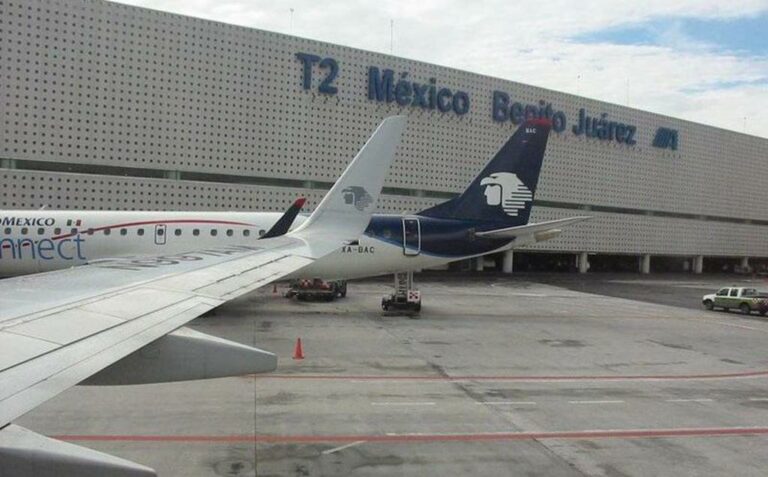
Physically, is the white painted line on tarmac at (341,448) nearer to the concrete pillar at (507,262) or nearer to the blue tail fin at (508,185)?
the blue tail fin at (508,185)

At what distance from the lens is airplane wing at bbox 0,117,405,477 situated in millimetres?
3055

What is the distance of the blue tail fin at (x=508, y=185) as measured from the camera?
87.2 ft

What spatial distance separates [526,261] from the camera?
70000 millimetres

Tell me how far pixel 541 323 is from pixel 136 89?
1355 inches

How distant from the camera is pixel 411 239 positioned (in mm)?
25969

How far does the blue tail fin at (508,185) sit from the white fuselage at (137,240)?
2.55 m

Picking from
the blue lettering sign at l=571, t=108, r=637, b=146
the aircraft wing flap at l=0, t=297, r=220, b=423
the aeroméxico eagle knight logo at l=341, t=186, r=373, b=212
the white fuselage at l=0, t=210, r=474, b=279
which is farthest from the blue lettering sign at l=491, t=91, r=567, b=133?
the aircraft wing flap at l=0, t=297, r=220, b=423

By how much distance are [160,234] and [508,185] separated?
1533 centimetres

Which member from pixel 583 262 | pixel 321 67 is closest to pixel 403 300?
pixel 321 67

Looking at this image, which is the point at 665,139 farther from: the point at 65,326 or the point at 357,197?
the point at 65,326

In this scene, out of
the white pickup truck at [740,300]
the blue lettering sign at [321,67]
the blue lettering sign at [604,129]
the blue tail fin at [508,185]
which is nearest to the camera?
the blue tail fin at [508,185]

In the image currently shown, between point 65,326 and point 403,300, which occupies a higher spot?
point 65,326

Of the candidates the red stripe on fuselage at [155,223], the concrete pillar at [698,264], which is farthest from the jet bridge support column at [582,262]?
the red stripe on fuselage at [155,223]

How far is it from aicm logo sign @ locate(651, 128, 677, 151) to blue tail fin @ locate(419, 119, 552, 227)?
51189 millimetres
